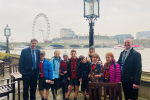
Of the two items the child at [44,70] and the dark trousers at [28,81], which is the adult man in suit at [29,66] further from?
the child at [44,70]

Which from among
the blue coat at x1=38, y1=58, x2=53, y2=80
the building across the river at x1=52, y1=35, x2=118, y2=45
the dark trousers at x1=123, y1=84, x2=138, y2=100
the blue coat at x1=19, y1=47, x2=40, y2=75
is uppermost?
the building across the river at x1=52, y1=35, x2=118, y2=45

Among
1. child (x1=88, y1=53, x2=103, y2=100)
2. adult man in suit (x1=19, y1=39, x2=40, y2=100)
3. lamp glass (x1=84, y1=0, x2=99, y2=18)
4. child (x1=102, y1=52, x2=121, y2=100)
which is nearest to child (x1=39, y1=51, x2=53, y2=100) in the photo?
adult man in suit (x1=19, y1=39, x2=40, y2=100)

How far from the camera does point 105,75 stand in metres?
2.80

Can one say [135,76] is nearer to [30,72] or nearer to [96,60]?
[96,60]

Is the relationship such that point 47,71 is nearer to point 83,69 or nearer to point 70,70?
point 70,70

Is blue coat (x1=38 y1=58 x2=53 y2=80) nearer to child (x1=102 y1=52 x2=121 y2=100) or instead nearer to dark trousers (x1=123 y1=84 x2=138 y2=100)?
child (x1=102 y1=52 x2=121 y2=100)

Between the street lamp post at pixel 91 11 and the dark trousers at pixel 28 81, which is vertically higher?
the street lamp post at pixel 91 11

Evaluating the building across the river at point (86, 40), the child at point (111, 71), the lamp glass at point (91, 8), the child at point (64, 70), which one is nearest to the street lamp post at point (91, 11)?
the lamp glass at point (91, 8)

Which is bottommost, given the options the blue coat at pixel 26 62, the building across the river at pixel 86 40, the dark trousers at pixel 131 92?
the dark trousers at pixel 131 92

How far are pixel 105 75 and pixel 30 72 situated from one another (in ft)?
5.40

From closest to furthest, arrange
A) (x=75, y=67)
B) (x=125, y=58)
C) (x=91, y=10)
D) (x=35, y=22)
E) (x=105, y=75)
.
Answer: (x=125, y=58)
(x=105, y=75)
(x=75, y=67)
(x=91, y=10)
(x=35, y=22)

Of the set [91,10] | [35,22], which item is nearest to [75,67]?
[91,10]

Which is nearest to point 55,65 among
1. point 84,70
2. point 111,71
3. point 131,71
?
point 84,70

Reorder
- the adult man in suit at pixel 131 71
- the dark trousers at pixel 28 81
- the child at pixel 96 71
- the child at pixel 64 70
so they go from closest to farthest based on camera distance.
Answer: the adult man in suit at pixel 131 71 → the child at pixel 96 71 → the dark trousers at pixel 28 81 → the child at pixel 64 70
